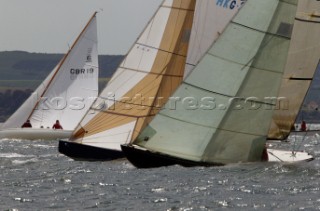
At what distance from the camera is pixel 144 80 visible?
4034 cm

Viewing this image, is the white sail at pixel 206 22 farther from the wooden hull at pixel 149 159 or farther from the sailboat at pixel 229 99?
the wooden hull at pixel 149 159

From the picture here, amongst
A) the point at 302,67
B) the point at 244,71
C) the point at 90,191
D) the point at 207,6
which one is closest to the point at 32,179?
the point at 90,191

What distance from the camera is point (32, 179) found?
30969 millimetres

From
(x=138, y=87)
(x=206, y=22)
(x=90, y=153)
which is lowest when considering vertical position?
(x=90, y=153)

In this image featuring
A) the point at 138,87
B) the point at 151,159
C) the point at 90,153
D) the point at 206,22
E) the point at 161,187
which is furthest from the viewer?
the point at 206,22

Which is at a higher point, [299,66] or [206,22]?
[206,22]

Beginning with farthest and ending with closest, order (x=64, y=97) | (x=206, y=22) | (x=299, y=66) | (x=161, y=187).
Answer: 1. (x=64, y=97)
2. (x=206, y=22)
3. (x=299, y=66)
4. (x=161, y=187)

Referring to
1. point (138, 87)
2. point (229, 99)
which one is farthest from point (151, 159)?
point (138, 87)

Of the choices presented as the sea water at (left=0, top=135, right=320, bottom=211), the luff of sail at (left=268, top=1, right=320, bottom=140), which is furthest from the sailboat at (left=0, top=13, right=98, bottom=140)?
→ the luff of sail at (left=268, top=1, right=320, bottom=140)

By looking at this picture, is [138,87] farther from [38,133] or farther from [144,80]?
[38,133]

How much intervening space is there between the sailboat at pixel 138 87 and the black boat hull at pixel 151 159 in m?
6.13

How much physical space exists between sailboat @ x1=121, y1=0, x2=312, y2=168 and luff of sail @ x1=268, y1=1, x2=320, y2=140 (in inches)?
87.5

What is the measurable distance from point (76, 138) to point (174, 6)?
6.68m

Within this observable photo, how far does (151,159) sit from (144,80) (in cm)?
885
